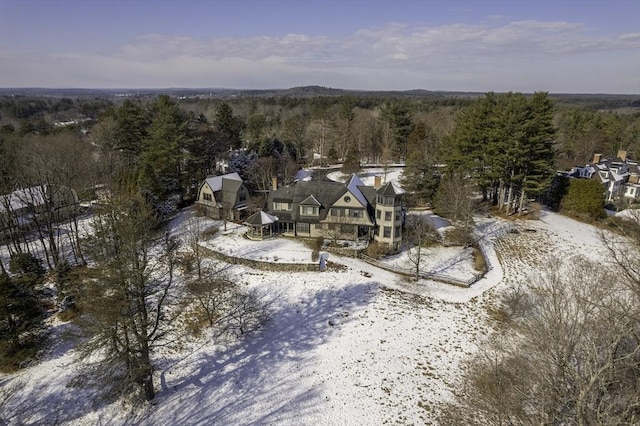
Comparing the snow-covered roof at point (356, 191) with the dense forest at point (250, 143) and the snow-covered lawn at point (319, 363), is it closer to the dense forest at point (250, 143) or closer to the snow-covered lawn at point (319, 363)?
the snow-covered lawn at point (319, 363)

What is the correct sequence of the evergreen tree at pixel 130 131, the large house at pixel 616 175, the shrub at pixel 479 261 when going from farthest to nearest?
the large house at pixel 616 175
the evergreen tree at pixel 130 131
the shrub at pixel 479 261

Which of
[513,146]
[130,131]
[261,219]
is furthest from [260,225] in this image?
[513,146]

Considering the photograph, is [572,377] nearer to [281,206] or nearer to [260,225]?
[260,225]

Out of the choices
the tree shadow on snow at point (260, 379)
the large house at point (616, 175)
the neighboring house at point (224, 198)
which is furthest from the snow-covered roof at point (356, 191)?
the large house at point (616, 175)

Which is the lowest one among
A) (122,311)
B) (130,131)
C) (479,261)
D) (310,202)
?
(479,261)

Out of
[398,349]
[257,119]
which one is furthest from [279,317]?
[257,119]

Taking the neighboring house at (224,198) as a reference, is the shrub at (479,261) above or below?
below
